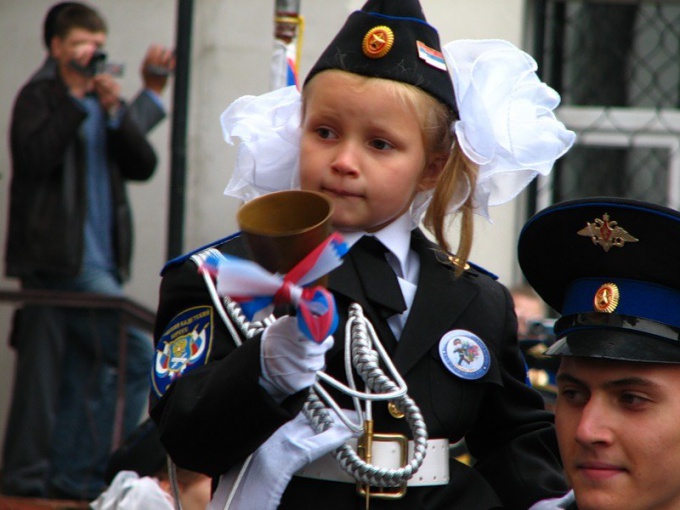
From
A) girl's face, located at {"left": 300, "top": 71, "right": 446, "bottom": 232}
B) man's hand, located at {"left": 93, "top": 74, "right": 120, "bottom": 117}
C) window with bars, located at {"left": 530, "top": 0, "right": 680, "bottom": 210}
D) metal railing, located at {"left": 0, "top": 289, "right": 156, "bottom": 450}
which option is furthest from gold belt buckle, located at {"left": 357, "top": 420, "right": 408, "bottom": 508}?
window with bars, located at {"left": 530, "top": 0, "right": 680, "bottom": 210}

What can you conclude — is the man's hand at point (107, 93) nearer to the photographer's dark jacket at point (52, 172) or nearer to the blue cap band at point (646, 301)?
the photographer's dark jacket at point (52, 172)

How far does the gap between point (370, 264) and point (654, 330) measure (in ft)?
2.06

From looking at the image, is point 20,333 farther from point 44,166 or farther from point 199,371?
point 199,371

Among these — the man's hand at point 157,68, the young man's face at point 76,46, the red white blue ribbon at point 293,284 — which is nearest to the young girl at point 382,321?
the red white blue ribbon at point 293,284

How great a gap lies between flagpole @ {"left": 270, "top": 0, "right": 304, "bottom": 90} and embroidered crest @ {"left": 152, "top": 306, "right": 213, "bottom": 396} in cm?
242

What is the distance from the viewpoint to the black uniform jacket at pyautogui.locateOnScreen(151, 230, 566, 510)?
2.77 metres

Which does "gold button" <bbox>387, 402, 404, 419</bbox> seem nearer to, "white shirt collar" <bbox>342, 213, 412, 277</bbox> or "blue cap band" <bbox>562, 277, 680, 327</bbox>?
"white shirt collar" <bbox>342, 213, 412, 277</bbox>

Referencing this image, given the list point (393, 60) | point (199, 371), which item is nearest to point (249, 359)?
point (199, 371)

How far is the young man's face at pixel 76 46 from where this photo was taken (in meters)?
7.29

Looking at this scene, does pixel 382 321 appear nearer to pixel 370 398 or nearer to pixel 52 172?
pixel 370 398

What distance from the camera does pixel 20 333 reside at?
721cm

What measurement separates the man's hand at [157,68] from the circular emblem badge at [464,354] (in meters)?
4.89

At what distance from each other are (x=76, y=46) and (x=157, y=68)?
63 centimetres

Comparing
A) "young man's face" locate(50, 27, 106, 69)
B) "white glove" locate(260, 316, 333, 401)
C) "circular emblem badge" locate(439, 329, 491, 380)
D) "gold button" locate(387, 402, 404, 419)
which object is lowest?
"young man's face" locate(50, 27, 106, 69)
